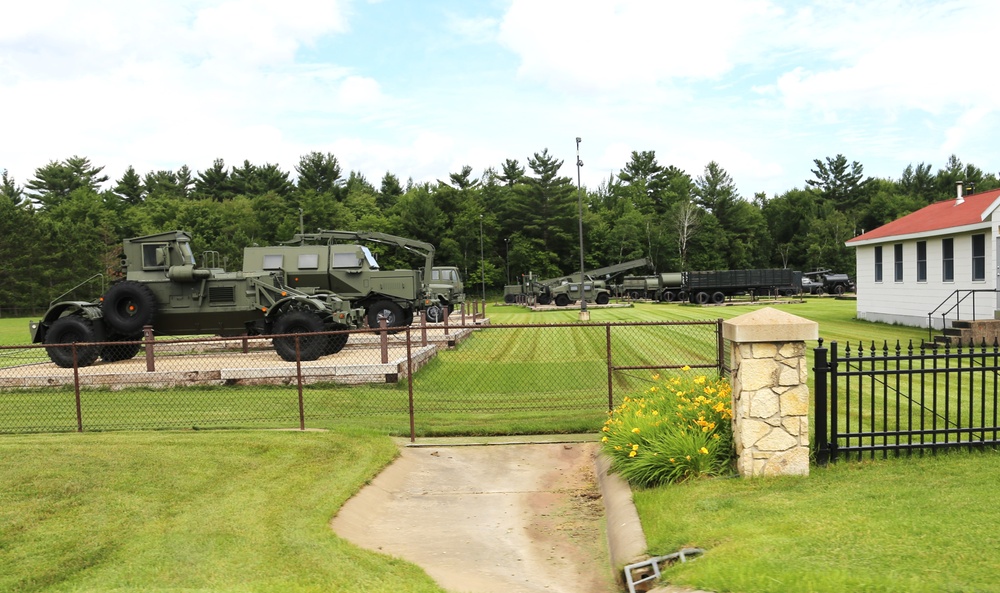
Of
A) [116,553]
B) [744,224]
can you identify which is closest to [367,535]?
[116,553]

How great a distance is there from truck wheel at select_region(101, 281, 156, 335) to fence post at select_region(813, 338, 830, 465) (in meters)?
14.8

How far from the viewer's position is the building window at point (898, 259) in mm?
25625

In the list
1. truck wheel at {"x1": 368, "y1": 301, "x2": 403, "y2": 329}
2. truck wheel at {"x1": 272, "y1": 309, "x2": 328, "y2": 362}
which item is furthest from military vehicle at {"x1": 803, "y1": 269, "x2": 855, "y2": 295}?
truck wheel at {"x1": 272, "y1": 309, "x2": 328, "y2": 362}

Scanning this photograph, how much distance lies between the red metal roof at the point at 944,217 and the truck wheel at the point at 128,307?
20439 millimetres

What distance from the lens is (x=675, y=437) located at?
7.43 meters

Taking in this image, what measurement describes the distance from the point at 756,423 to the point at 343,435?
512 cm

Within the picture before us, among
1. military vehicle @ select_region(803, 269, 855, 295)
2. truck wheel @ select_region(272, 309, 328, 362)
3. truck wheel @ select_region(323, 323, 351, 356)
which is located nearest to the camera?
truck wheel @ select_region(272, 309, 328, 362)

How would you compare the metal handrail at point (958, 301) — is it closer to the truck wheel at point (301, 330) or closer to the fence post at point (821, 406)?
the fence post at point (821, 406)

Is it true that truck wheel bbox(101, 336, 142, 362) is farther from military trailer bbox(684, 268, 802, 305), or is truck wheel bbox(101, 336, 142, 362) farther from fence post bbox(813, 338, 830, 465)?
military trailer bbox(684, 268, 802, 305)

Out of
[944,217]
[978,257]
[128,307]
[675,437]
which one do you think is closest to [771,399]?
[675,437]

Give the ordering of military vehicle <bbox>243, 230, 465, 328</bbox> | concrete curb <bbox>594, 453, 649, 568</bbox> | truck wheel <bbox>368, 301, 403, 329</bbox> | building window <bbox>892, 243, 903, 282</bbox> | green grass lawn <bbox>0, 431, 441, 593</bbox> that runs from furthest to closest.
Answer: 1. building window <bbox>892, 243, 903, 282</bbox>
2. military vehicle <bbox>243, 230, 465, 328</bbox>
3. truck wheel <bbox>368, 301, 403, 329</bbox>
4. concrete curb <bbox>594, 453, 649, 568</bbox>
5. green grass lawn <bbox>0, 431, 441, 593</bbox>

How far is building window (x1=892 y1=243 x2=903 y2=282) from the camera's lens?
2562 cm

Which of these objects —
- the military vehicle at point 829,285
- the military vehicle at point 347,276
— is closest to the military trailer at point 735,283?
the military vehicle at point 829,285

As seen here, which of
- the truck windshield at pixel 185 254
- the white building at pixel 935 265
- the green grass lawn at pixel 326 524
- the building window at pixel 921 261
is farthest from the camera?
the building window at pixel 921 261
